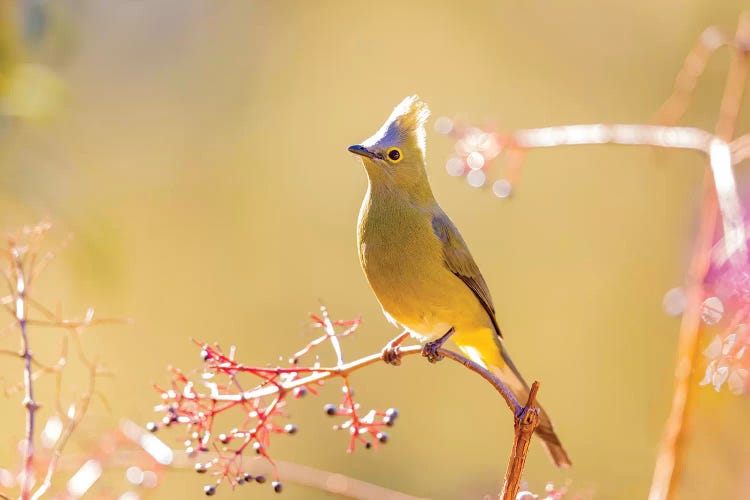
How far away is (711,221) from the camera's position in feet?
8.41

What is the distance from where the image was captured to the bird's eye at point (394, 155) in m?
3.88

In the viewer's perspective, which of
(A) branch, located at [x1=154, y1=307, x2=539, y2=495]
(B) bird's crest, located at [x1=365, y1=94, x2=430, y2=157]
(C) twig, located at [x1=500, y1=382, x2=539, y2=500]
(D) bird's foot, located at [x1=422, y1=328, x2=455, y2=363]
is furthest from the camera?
(B) bird's crest, located at [x1=365, y1=94, x2=430, y2=157]

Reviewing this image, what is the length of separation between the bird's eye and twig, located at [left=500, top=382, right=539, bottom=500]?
1.84m

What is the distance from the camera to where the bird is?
3.73 m

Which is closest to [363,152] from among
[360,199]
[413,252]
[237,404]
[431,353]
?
[413,252]

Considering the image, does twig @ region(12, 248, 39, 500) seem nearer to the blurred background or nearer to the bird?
the bird

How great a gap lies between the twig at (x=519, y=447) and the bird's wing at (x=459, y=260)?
174 cm

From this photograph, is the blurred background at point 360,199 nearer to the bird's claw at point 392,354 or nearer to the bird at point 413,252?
the bird at point 413,252

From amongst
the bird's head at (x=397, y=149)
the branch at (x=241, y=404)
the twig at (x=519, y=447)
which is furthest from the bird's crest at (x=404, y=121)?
the twig at (x=519, y=447)

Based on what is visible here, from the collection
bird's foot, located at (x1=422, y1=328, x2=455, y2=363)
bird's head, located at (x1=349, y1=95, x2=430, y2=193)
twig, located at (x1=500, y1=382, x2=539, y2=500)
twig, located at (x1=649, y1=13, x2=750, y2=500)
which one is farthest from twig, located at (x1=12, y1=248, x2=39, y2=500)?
bird's head, located at (x1=349, y1=95, x2=430, y2=193)

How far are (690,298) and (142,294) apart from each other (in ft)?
24.1

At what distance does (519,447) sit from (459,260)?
189cm

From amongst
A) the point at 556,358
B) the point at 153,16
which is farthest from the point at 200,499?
the point at 153,16

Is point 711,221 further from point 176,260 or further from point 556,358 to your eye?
point 176,260
